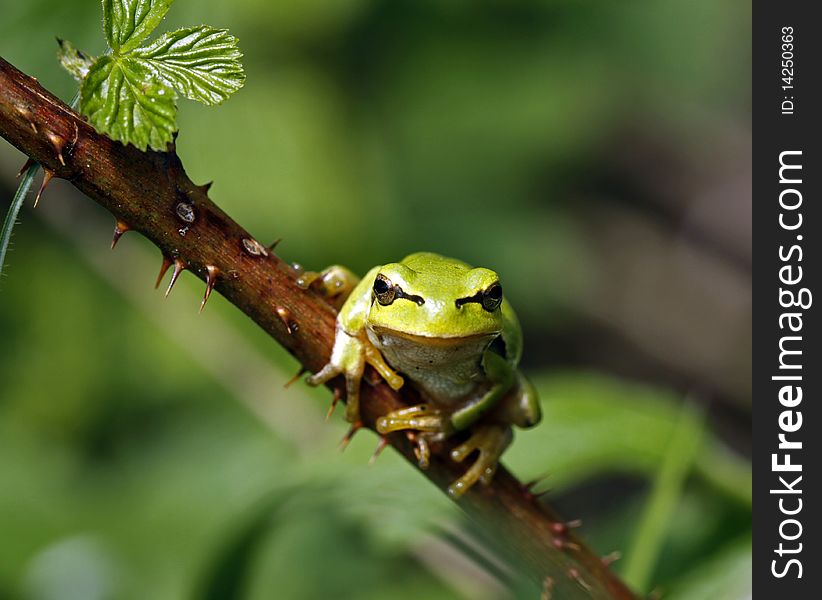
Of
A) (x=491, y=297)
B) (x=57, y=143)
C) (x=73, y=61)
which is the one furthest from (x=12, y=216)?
(x=491, y=297)

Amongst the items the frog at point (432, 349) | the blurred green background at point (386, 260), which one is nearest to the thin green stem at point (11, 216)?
the frog at point (432, 349)

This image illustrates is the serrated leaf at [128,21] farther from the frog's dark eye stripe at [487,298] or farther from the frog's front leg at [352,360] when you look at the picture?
the frog's dark eye stripe at [487,298]

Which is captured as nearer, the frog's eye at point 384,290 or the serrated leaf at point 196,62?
the serrated leaf at point 196,62

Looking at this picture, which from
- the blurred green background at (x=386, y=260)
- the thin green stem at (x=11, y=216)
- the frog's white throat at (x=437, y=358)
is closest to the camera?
the thin green stem at (x=11, y=216)

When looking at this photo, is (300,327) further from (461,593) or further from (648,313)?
(648,313)

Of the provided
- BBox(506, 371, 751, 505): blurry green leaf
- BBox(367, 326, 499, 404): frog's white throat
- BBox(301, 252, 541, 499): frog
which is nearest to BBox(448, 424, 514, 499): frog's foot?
BBox(301, 252, 541, 499): frog

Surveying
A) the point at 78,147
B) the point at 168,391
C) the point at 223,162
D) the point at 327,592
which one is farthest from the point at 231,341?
the point at 78,147
